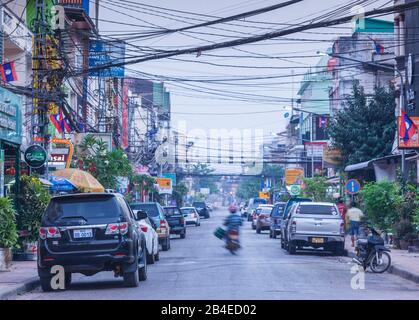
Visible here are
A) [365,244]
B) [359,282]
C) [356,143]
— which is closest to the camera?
[359,282]

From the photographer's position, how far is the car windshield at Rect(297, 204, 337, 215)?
35.9m

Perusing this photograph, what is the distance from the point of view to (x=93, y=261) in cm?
2000

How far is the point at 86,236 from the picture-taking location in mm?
20047

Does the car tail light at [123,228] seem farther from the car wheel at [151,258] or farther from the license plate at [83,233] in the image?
the car wheel at [151,258]

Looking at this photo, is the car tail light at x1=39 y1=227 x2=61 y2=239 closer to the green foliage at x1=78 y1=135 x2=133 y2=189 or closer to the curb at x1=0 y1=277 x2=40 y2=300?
the curb at x1=0 y1=277 x2=40 y2=300

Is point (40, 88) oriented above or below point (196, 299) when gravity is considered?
above

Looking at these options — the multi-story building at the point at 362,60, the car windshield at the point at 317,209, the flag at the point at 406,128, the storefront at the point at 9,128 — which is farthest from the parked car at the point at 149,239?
the multi-story building at the point at 362,60

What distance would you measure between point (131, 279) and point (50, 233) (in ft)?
6.34

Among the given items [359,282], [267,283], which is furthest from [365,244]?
[267,283]

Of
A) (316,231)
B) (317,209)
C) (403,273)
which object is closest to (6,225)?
(403,273)

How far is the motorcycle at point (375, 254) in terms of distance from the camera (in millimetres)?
26859

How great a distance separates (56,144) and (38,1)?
10.9 m

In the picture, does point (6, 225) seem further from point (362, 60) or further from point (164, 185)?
point (164, 185)
